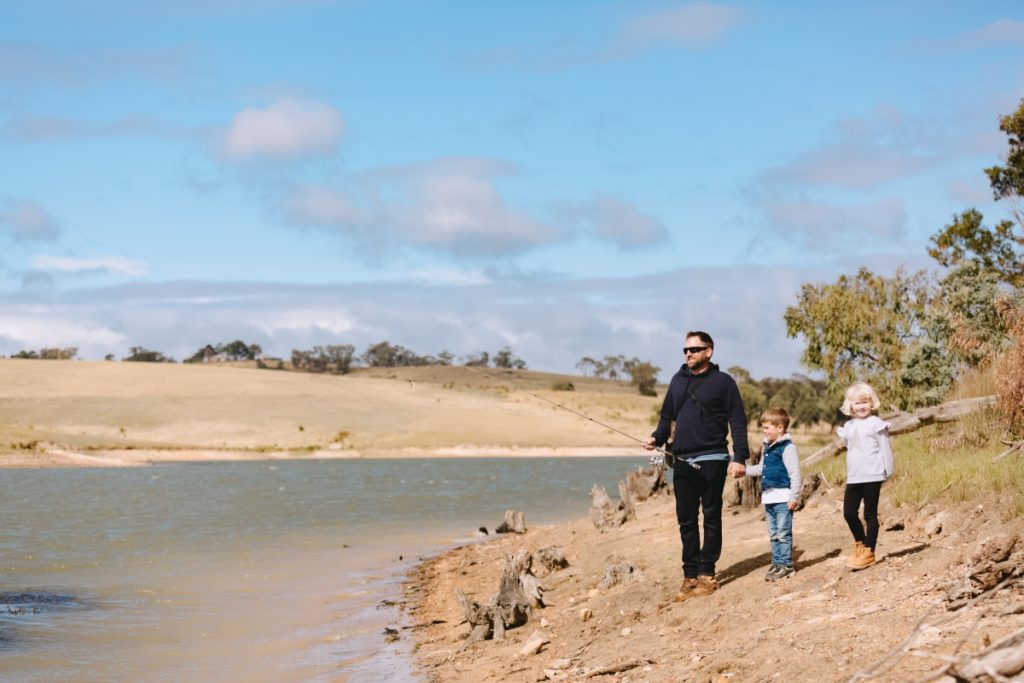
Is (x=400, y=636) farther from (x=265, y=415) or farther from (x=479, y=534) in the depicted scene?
(x=265, y=415)

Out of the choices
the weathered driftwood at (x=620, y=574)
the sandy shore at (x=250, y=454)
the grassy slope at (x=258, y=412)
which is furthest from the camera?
the grassy slope at (x=258, y=412)

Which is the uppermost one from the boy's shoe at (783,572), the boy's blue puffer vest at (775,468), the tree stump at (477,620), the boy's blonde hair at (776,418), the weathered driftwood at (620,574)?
the boy's blonde hair at (776,418)

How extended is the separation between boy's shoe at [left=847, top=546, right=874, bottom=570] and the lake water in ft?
12.2

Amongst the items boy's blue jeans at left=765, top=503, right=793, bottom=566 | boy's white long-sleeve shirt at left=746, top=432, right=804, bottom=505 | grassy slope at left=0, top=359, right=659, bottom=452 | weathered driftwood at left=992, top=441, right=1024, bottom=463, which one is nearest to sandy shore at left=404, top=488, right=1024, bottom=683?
boy's blue jeans at left=765, top=503, right=793, bottom=566

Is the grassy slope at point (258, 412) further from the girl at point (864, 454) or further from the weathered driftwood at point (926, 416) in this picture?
the girl at point (864, 454)

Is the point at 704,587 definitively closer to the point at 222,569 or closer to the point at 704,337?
the point at 704,337

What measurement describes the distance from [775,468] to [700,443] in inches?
30.7

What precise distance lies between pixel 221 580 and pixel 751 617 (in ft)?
34.3

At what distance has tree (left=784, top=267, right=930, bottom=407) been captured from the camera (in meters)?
39.1

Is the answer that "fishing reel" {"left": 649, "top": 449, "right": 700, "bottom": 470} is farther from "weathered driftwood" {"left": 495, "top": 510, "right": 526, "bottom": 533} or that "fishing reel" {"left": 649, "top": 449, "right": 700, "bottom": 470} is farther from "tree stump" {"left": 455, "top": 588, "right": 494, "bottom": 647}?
"weathered driftwood" {"left": 495, "top": 510, "right": 526, "bottom": 533}

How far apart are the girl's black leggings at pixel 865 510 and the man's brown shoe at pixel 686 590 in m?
1.38

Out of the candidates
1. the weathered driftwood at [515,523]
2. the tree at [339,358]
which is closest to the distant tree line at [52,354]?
the tree at [339,358]

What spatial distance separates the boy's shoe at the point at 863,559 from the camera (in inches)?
349

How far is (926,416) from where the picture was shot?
14.5m
